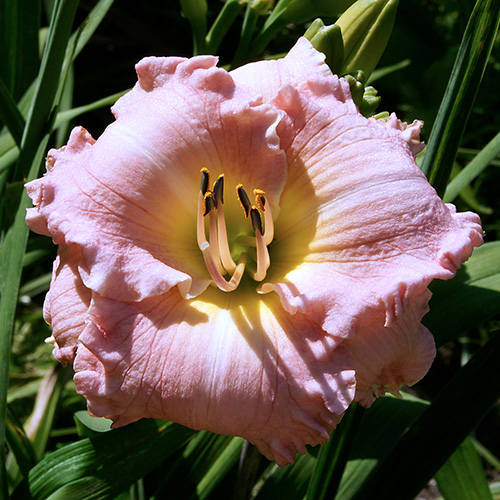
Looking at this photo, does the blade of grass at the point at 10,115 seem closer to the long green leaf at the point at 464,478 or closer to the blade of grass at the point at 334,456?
the blade of grass at the point at 334,456

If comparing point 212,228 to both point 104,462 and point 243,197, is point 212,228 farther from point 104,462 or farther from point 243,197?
point 104,462

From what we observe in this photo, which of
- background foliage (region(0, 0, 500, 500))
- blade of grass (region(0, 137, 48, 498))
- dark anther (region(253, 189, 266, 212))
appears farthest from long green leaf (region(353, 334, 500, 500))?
blade of grass (region(0, 137, 48, 498))

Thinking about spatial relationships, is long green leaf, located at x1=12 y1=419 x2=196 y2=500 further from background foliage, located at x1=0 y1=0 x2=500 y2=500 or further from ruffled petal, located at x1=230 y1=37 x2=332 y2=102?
ruffled petal, located at x1=230 y1=37 x2=332 y2=102

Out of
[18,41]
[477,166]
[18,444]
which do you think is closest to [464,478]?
[477,166]

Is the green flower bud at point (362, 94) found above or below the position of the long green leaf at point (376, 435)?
above

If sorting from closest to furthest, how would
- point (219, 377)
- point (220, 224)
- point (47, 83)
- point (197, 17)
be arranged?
point (219, 377)
point (220, 224)
point (47, 83)
point (197, 17)

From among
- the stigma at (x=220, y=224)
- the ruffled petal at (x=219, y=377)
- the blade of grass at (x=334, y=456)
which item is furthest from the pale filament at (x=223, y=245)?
the blade of grass at (x=334, y=456)
